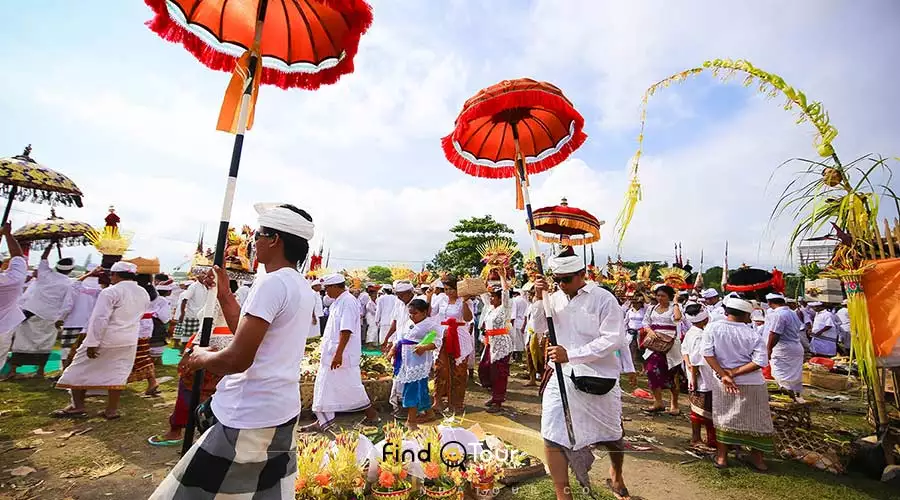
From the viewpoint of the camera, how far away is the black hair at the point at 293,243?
2.56m

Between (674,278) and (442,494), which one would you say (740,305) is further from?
(674,278)

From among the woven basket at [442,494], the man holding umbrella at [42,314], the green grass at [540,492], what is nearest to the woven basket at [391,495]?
the woven basket at [442,494]

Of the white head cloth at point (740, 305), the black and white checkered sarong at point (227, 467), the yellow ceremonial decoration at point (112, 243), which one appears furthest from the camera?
the yellow ceremonial decoration at point (112, 243)

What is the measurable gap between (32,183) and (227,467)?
6.80 metres

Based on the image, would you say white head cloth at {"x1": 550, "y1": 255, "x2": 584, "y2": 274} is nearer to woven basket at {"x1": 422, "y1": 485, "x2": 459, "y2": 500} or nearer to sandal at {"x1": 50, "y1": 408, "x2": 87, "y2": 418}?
woven basket at {"x1": 422, "y1": 485, "x2": 459, "y2": 500}

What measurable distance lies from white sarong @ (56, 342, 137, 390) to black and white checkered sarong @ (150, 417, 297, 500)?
4.92 m

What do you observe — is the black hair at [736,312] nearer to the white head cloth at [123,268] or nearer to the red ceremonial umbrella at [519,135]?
the red ceremonial umbrella at [519,135]

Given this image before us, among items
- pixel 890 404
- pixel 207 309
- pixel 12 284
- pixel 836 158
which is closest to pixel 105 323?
pixel 12 284

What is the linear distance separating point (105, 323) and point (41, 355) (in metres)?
4.08

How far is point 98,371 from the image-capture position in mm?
5895

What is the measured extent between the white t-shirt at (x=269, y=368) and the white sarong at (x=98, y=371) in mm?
5032

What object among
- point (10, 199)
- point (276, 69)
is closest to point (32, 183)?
point (10, 199)

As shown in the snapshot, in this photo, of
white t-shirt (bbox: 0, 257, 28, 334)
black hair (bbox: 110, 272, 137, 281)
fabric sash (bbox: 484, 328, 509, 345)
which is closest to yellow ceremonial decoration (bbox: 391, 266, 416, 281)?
fabric sash (bbox: 484, 328, 509, 345)

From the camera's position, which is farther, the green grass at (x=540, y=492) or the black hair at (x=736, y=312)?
the black hair at (x=736, y=312)
